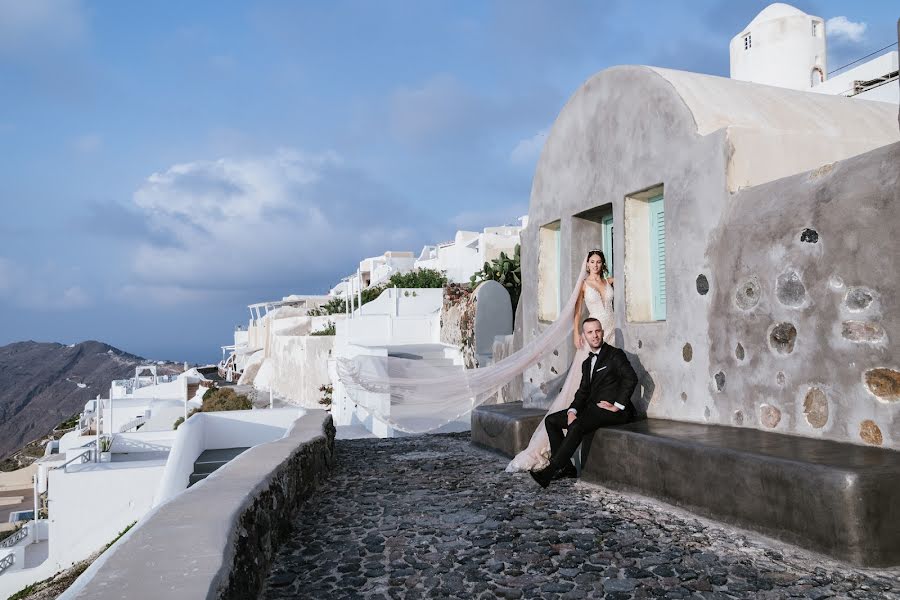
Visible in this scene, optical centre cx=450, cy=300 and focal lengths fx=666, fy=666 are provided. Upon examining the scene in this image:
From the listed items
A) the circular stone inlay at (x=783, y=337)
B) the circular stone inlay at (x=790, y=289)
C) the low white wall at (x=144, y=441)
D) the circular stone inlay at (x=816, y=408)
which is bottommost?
the low white wall at (x=144, y=441)

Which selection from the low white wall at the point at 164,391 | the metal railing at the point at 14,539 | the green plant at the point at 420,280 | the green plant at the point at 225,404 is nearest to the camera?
the metal railing at the point at 14,539

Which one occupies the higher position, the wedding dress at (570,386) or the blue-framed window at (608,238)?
the blue-framed window at (608,238)

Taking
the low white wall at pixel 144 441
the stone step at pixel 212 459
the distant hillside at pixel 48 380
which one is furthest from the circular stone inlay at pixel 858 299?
the distant hillside at pixel 48 380

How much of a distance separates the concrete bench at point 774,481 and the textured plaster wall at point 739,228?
1.11 feet

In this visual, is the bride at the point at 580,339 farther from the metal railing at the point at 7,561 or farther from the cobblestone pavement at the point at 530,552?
the metal railing at the point at 7,561

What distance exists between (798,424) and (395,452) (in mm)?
4627

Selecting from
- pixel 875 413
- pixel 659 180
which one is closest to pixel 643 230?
pixel 659 180

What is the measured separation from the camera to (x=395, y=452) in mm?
7824

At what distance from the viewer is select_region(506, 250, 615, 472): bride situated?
240 inches

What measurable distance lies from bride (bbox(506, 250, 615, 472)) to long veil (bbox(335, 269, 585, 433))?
347mm

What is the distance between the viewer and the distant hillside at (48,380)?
7400 cm

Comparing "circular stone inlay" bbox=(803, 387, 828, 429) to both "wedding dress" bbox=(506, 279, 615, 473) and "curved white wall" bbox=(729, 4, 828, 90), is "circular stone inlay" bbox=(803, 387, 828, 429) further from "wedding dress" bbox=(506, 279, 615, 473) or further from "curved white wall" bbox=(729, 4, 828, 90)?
"curved white wall" bbox=(729, 4, 828, 90)

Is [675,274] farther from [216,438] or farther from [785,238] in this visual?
[216,438]

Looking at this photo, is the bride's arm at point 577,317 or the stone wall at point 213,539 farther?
the bride's arm at point 577,317
